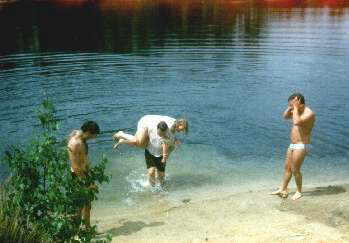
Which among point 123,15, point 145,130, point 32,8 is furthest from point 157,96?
point 32,8

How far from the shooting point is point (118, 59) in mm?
29312

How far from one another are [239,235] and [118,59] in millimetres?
21956

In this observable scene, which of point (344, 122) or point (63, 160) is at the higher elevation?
point (63, 160)

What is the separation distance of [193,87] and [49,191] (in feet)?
53.2

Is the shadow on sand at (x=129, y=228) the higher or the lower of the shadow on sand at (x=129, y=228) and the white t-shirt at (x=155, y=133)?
the lower

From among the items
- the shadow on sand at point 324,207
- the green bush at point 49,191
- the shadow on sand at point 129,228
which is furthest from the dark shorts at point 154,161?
the green bush at point 49,191

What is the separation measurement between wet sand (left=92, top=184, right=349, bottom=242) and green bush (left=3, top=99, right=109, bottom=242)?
2534 millimetres

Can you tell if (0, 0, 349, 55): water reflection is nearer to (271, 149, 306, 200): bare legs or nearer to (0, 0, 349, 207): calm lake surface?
(0, 0, 349, 207): calm lake surface

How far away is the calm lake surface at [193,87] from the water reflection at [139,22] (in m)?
0.20

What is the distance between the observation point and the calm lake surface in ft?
44.8

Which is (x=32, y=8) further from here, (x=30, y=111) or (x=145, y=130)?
(x=145, y=130)

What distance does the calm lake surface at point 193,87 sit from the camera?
13641 mm

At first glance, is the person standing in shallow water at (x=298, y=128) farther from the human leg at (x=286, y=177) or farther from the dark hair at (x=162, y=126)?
the dark hair at (x=162, y=126)

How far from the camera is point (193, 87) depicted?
2231 cm
